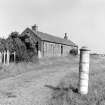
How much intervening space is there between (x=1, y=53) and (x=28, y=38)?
15.9 feet

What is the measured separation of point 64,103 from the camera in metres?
3.81

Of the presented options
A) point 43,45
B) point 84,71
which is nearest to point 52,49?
point 43,45

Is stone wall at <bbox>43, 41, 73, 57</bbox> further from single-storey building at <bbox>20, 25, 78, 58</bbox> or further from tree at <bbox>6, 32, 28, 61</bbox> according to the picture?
tree at <bbox>6, 32, 28, 61</bbox>

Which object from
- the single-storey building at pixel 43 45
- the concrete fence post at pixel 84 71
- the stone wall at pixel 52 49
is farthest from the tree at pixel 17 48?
the stone wall at pixel 52 49

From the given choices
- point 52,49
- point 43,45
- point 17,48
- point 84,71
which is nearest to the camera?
point 84,71

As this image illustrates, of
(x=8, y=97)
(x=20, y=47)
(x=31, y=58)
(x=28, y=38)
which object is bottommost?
(x=8, y=97)

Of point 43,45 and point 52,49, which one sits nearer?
point 43,45

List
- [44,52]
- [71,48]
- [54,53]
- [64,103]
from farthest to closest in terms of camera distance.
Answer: [71,48] < [54,53] < [44,52] < [64,103]

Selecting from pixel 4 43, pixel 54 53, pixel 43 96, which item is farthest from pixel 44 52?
pixel 43 96

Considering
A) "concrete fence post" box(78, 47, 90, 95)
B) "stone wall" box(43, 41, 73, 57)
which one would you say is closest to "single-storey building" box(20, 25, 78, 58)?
"stone wall" box(43, 41, 73, 57)

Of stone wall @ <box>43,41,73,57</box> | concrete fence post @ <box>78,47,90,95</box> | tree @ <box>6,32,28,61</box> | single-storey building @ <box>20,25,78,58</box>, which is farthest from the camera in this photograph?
stone wall @ <box>43,41,73,57</box>

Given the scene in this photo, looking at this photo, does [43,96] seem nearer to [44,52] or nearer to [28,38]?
[28,38]

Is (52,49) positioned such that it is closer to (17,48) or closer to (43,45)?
(43,45)

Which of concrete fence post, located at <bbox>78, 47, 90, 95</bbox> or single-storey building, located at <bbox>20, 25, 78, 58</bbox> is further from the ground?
single-storey building, located at <bbox>20, 25, 78, 58</bbox>
